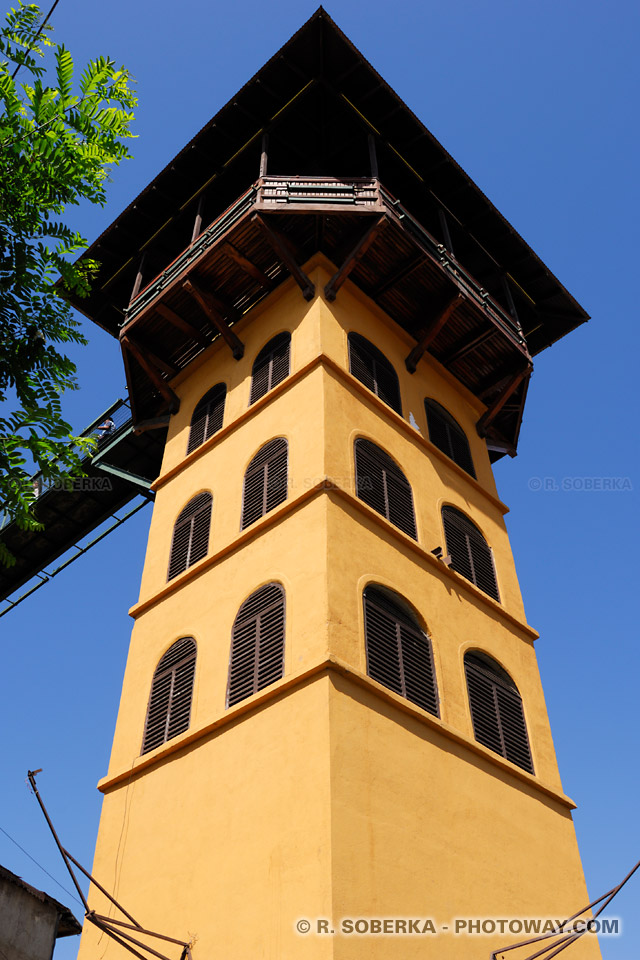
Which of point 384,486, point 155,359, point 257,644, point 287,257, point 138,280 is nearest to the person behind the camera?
point 257,644

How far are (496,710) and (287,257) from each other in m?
8.78

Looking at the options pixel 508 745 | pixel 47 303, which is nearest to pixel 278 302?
pixel 508 745

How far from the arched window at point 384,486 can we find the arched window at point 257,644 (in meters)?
2.32

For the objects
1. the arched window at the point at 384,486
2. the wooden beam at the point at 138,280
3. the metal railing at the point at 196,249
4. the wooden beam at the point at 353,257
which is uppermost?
the wooden beam at the point at 138,280

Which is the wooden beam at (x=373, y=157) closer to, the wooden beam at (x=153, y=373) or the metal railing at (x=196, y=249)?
the metal railing at (x=196, y=249)

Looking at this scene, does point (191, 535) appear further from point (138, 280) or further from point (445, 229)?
point (445, 229)

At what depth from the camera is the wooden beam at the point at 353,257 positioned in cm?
1692

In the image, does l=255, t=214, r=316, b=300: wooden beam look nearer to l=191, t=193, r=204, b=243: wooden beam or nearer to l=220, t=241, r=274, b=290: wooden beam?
l=220, t=241, r=274, b=290: wooden beam

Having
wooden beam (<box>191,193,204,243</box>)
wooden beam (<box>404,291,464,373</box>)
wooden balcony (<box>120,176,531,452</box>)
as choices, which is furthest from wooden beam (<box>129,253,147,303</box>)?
wooden beam (<box>404,291,464,373</box>)

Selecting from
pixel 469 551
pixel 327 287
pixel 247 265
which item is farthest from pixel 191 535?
pixel 247 265

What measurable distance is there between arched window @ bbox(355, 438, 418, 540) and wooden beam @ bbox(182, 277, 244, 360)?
14.3 feet

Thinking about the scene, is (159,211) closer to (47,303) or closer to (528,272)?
(528,272)

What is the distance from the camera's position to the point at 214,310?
1816 centimetres

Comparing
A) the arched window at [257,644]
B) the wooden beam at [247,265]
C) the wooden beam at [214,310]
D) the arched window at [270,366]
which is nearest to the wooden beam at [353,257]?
the arched window at [270,366]
